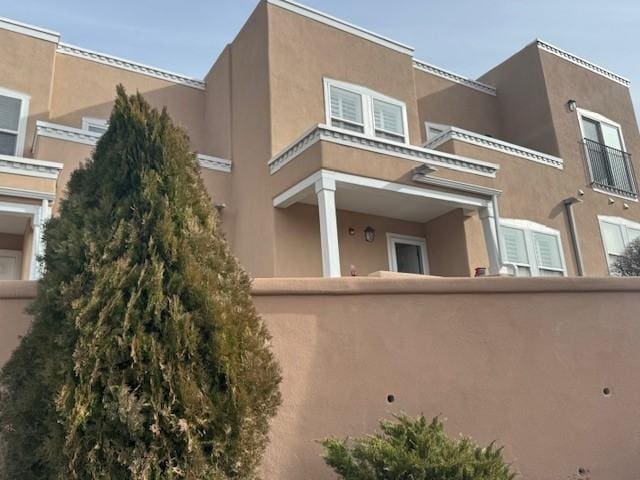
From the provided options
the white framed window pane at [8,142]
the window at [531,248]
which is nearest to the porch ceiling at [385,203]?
the window at [531,248]

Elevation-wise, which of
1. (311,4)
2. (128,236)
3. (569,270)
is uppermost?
(311,4)

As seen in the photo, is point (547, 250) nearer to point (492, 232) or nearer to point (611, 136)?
point (492, 232)

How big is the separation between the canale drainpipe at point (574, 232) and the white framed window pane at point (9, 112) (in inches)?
493

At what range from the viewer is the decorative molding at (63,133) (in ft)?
33.1

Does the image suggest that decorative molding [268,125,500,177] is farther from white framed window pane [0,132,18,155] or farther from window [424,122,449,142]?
white framed window pane [0,132,18,155]

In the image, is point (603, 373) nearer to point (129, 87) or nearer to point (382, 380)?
point (382, 380)

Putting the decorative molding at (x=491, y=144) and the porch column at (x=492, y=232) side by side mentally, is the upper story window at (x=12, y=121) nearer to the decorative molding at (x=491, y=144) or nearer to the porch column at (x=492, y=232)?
the decorative molding at (x=491, y=144)

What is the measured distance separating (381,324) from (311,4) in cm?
925

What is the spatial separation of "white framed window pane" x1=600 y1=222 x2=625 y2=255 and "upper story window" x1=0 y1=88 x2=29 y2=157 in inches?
538

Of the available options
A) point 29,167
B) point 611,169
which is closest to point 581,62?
point 611,169

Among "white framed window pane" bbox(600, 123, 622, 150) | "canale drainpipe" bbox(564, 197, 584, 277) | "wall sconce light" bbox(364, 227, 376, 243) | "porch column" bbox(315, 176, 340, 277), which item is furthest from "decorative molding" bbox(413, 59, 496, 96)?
"porch column" bbox(315, 176, 340, 277)

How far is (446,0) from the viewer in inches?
423

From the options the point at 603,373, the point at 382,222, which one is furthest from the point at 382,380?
the point at 382,222

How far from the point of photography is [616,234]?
13.6 metres
